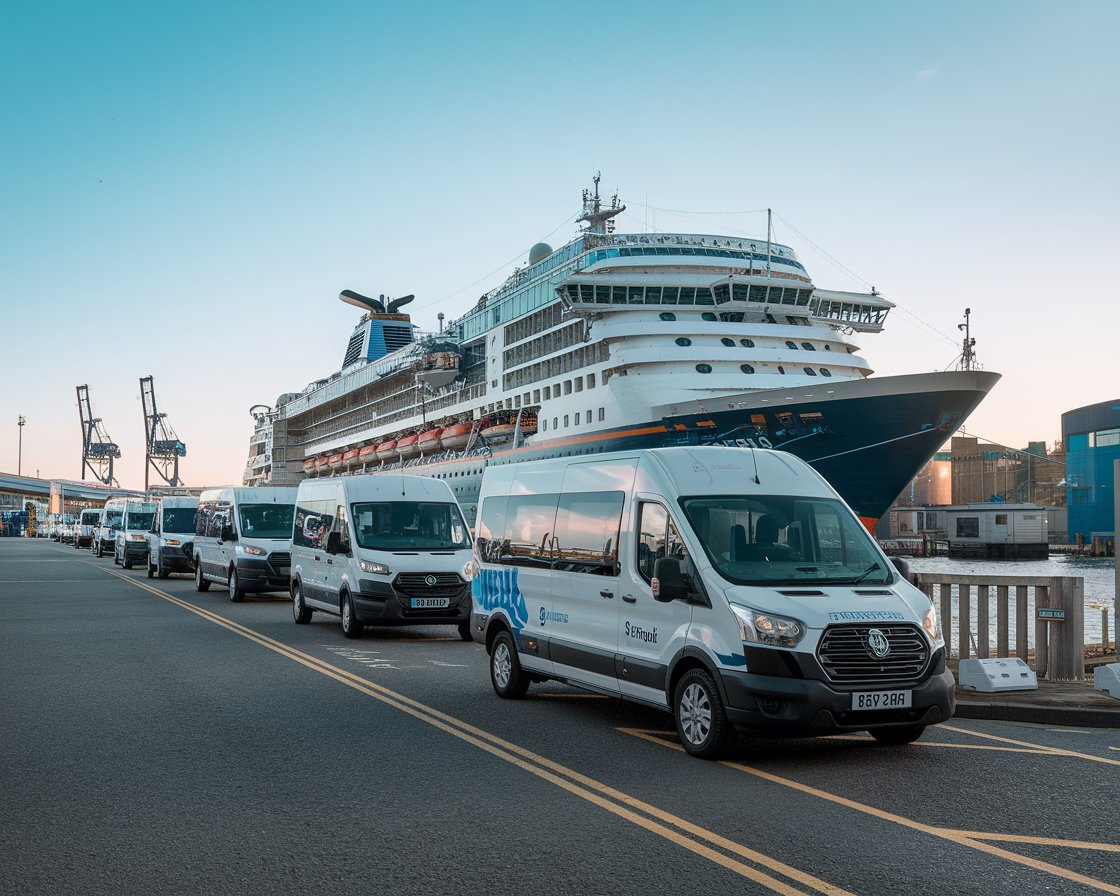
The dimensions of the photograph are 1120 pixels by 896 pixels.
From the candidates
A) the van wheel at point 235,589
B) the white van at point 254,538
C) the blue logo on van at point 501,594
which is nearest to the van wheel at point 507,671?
the blue logo on van at point 501,594

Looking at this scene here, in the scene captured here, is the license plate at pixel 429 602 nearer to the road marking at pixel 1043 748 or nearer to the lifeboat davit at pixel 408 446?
the road marking at pixel 1043 748

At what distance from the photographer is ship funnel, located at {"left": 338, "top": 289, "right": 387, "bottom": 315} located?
277 feet

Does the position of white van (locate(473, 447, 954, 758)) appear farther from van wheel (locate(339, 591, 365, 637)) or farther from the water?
the water

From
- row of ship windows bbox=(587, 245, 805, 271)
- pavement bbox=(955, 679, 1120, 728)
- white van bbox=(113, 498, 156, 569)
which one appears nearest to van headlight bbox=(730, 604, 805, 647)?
pavement bbox=(955, 679, 1120, 728)

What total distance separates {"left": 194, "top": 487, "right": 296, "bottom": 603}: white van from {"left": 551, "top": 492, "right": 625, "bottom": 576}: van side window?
13.6 m

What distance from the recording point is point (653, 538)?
852 centimetres

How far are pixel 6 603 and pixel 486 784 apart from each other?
19.5 m

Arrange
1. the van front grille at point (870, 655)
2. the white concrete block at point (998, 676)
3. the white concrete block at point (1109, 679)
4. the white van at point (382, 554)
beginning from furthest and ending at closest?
the white van at point (382, 554) → the white concrete block at point (998, 676) → the white concrete block at point (1109, 679) → the van front grille at point (870, 655)

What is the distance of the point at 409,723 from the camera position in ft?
29.8

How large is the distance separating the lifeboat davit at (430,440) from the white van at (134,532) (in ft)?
60.1

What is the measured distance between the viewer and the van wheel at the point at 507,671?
10391 mm

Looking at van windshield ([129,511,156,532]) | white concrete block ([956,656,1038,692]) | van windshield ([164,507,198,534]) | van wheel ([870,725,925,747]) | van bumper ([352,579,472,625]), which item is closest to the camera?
van wheel ([870,725,925,747])

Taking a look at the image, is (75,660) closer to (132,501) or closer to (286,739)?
(286,739)

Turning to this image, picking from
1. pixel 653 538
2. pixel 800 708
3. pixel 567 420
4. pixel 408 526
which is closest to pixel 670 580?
Answer: pixel 653 538
